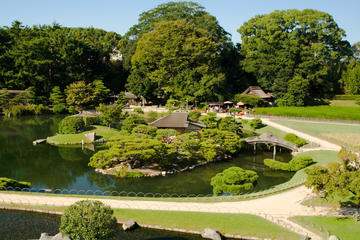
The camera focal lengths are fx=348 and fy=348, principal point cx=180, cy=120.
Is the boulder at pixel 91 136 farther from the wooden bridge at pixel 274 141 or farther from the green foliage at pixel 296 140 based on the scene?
the green foliage at pixel 296 140

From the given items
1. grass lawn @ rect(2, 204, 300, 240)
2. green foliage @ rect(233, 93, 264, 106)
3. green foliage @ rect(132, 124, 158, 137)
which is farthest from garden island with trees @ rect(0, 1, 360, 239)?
grass lawn @ rect(2, 204, 300, 240)

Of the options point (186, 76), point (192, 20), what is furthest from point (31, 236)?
point (192, 20)

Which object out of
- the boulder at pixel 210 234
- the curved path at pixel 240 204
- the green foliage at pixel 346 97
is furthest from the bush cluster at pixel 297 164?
the green foliage at pixel 346 97

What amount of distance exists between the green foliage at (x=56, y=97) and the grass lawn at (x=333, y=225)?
62.4 metres

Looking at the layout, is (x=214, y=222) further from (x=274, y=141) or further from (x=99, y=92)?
(x=99, y=92)

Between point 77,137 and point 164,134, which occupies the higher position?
point 164,134

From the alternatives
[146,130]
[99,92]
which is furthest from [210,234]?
[99,92]

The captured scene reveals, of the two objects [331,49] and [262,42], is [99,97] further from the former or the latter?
[331,49]

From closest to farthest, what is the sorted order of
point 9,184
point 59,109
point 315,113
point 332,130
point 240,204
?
point 240,204, point 9,184, point 332,130, point 315,113, point 59,109

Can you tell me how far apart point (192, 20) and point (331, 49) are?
32.3 m

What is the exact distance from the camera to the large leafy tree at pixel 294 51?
234 feet

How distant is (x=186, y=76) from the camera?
71.9 metres

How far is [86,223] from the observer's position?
55.0ft

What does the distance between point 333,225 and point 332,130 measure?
1223 inches
